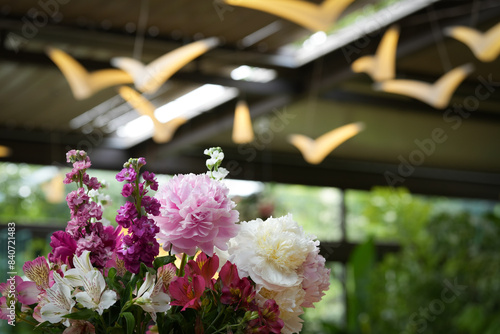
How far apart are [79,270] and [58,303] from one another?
0.13 ft

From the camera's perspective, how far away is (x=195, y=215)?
2.70 ft

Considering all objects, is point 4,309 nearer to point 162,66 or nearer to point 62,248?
point 62,248

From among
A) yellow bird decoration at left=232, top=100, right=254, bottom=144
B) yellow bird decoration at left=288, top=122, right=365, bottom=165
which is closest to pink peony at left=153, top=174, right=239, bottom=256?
yellow bird decoration at left=232, top=100, right=254, bottom=144

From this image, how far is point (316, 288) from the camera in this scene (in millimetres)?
863

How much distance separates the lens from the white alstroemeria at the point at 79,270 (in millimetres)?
771

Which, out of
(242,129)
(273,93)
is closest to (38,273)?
(242,129)

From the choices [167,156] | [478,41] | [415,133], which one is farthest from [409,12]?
[167,156]

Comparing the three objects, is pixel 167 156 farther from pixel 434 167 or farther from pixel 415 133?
pixel 434 167

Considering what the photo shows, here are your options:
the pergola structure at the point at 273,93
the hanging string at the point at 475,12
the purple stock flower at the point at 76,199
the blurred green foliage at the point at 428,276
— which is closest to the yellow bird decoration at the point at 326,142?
the pergola structure at the point at 273,93

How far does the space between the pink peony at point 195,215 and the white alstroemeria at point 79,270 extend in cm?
9

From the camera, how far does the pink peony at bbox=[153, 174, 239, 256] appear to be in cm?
A: 83

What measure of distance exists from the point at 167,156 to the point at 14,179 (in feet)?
5.22

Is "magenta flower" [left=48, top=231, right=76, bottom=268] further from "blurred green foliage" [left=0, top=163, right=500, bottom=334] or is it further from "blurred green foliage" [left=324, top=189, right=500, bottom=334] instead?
"blurred green foliage" [left=324, top=189, right=500, bottom=334]

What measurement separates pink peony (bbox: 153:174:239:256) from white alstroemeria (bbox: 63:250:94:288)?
91 mm
